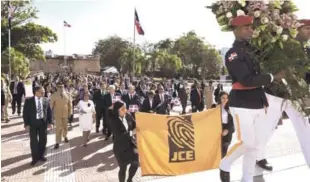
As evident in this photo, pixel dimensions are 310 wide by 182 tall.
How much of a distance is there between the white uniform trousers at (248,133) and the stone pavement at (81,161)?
110 centimetres

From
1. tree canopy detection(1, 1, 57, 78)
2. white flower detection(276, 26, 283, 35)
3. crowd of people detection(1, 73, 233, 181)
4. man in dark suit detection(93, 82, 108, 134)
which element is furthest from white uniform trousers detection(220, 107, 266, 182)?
tree canopy detection(1, 1, 57, 78)

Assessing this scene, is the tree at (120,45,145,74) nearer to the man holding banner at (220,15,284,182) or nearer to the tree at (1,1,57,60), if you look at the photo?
the tree at (1,1,57,60)

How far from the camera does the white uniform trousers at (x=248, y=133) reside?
4.11 m

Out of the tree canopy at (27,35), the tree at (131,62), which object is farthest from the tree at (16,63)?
the tree at (131,62)

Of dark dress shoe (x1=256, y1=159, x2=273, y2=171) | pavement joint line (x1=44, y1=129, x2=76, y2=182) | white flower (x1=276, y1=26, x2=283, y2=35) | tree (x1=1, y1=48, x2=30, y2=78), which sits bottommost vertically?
pavement joint line (x1=44, y1=129, x2=76, y2=182)

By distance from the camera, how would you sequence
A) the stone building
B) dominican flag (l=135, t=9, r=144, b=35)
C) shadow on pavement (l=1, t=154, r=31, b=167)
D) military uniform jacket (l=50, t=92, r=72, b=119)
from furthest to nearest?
the stone building
dominican flag (l=135, t=9, r=144, b=35)
military uniform jacket (l=50, t=92, r=72, b=119)
shadow on pavement (l=1, t=154, r=31, b=167)

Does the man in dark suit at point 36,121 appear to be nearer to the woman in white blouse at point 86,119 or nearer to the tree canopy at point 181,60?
the woman in white blouse at point 86,119

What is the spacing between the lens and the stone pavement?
6.07m

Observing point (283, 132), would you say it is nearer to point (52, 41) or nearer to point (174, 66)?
point (52, 41)

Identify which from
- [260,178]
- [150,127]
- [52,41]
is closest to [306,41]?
[260,178]

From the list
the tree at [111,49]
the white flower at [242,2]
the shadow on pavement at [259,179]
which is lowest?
the shadow on pavement at [259,179]

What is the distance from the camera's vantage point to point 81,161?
820cm

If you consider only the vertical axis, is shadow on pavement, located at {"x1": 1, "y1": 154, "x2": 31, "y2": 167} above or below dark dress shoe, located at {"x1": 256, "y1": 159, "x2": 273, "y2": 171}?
below

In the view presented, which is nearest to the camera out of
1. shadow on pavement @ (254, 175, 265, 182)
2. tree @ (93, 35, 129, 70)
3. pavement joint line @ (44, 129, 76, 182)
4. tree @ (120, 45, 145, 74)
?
shadow on pavement @ (254, 175, 265, 182)
